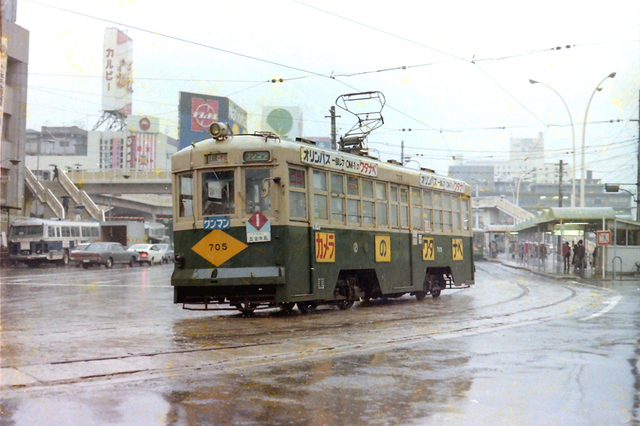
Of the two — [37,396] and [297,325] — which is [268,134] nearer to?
[297,325]

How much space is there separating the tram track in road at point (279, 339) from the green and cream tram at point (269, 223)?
20.1 inches

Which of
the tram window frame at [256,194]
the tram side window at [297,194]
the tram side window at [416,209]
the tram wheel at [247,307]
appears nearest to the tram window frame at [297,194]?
the tram side window at [297,194]

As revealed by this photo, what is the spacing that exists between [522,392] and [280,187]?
7149mm

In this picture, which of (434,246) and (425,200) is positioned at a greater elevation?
(425,200)

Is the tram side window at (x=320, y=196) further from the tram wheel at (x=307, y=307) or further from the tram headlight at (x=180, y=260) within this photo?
the tram headlight at (x=180, y=260)

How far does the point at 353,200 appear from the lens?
589 inches

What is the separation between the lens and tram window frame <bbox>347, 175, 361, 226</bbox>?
48.6 feet

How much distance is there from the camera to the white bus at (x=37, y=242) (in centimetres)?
4262

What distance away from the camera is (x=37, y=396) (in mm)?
6289

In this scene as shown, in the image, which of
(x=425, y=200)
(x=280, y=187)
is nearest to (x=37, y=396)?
(x=280, y=187)

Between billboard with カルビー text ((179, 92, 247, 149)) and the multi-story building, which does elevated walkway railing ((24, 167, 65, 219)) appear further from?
billboard with カルビー text ((179, 92, 247, 149))

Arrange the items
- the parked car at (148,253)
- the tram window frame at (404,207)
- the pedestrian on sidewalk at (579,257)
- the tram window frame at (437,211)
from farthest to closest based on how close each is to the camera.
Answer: the parked car at (148,253), the pedestrian on sidewalk at (579,257), the tram window frame at (437,211), the tram window frame at (404,207)

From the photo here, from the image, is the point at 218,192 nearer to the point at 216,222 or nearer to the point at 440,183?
the point at 216,222

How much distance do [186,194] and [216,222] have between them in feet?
3.02
